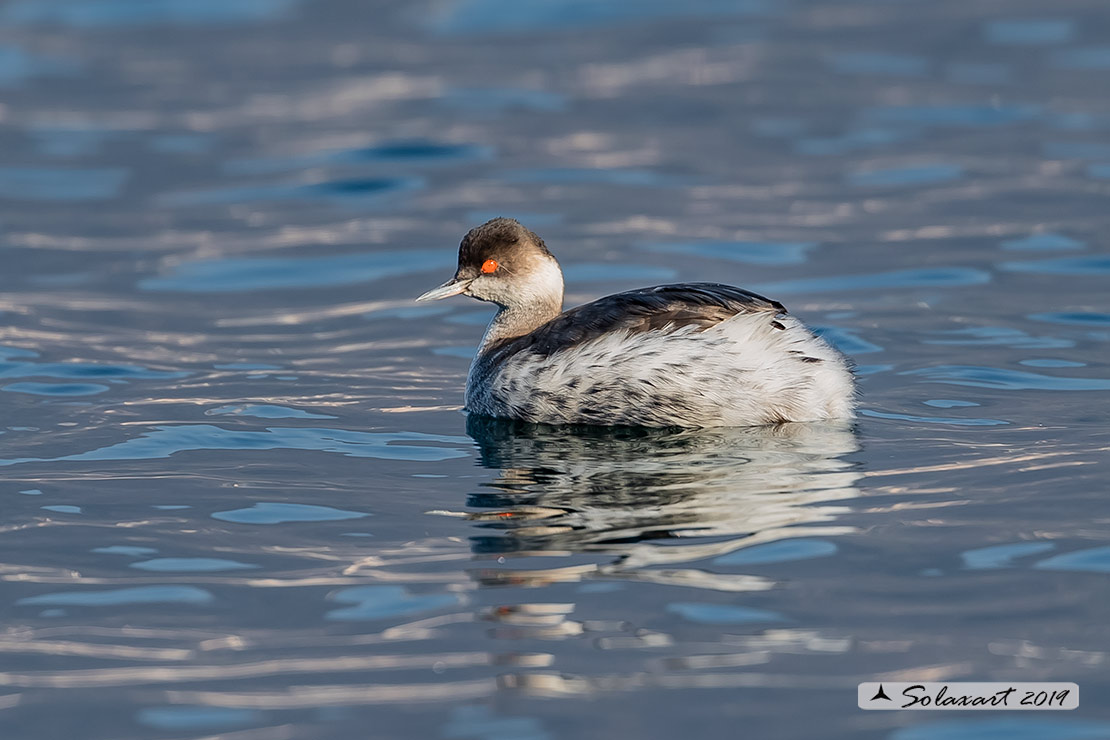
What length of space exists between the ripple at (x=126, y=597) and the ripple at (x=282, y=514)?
0.89 meters

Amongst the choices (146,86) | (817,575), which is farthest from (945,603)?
(146,86)

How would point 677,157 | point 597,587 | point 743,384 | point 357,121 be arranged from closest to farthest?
point 597,587 < point 743,384 < point 677,157 < point 357,121

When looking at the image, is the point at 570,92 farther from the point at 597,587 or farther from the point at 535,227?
the point at 597,587

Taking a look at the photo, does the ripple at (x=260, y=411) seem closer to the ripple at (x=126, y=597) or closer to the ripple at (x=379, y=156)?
the ripple at (x=126, y=597)

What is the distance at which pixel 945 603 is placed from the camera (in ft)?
19.9

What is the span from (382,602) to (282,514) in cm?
134

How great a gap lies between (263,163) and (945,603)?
492 inches

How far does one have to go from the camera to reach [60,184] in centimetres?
1647

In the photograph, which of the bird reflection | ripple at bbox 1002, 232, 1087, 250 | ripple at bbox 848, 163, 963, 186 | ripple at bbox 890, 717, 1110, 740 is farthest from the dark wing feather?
ripple at bbox 848, 163, 963, 186

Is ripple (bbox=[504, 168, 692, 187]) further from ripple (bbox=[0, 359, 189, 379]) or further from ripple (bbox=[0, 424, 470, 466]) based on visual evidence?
ripple (bbox=[0, 424, 470, 466])

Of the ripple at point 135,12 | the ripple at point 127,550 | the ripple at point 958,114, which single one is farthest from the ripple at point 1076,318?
the ripple at point 135,12

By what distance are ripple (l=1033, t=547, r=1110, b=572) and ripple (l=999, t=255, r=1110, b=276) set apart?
247 inches

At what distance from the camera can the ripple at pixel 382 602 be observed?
20.4ft

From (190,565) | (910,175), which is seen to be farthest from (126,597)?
(910,175)
